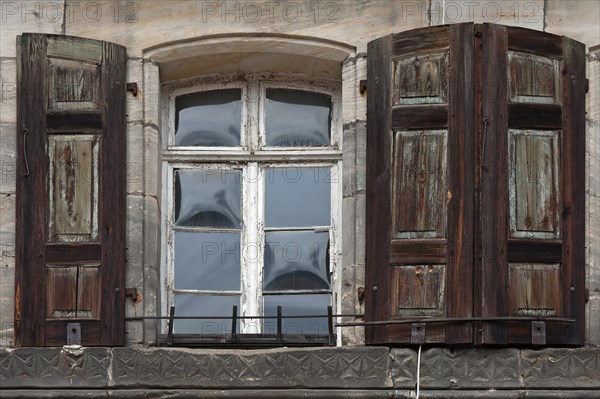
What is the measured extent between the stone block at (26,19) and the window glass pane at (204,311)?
1610mm

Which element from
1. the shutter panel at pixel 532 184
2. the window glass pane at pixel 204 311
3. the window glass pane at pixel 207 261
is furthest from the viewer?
the window glass pane at pixel 207 261

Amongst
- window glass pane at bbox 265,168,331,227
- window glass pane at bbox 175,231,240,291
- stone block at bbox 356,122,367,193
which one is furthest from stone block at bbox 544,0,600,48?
window glass pane at bbox 175,231,240,291

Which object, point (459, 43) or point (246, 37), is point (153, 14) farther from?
point (459, 43)

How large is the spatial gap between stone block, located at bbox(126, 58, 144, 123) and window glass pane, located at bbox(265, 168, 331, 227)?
821mm

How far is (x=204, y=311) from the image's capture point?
11.0 metres

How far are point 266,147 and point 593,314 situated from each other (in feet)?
6.63

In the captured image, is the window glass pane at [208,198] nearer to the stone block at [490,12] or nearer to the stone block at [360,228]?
the stone block at [360,228]

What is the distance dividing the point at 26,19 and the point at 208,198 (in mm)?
1382

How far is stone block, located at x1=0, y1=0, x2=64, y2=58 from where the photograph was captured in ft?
36.0

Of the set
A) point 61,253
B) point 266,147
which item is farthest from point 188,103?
point 61,253

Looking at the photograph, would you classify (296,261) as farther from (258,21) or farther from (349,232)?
(258,21)

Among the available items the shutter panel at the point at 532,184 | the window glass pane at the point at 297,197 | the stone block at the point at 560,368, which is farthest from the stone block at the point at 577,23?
the stone block at the point at 560,368

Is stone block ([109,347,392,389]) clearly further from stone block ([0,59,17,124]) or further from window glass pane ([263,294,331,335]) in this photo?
stone block ([0,59,17,124])

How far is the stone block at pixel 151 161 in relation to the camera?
10891 mm
